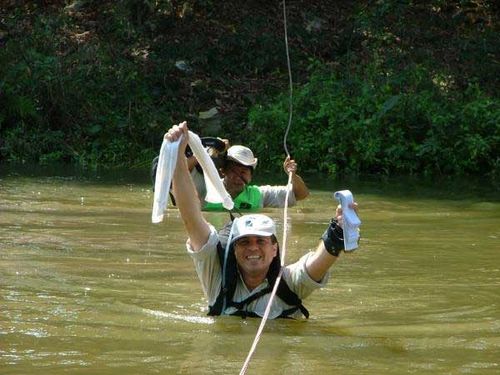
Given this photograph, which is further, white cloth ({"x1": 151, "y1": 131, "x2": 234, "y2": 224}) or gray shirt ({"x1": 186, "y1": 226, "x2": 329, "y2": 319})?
gray shirt ({"x1": 186, "y1": 226, "x2": 329, "y2": 319})

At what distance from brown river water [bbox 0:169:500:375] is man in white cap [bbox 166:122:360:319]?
0.14 m

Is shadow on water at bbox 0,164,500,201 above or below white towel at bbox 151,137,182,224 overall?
below

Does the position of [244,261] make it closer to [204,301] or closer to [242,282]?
[242,282]

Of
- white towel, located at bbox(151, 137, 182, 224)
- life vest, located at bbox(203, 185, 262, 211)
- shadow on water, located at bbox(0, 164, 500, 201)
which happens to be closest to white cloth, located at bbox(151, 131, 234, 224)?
white towel, located at bbox(151, 137, 182, 224)

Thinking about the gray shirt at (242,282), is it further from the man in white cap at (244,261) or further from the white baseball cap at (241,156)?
the white baseball cap at (241,156)

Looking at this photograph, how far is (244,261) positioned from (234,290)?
31 cm

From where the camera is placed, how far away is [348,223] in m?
6.98

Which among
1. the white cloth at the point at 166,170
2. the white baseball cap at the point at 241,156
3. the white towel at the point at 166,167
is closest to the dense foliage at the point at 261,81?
the white baseball cap at the point at 241,156

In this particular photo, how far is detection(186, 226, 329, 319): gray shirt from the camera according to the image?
7532mm

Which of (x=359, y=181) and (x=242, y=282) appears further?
(x=359, y=181)

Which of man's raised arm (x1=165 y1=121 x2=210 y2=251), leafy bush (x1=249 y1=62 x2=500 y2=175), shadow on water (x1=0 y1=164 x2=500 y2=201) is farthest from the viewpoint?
leafy bush (x1=249 y1=62 x2=500 y2=175)

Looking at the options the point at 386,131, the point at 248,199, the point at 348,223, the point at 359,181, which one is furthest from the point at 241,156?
the point at 386,131

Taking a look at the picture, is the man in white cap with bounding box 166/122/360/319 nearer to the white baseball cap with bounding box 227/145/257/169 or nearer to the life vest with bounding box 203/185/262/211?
the white baseball cap with bounding box 227/145/257/169

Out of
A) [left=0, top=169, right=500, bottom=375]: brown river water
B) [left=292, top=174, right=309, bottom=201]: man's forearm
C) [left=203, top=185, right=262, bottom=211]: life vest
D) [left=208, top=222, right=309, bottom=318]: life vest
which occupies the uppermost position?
[left=292, top=174, right=309, bottom=201]: man's forearm
